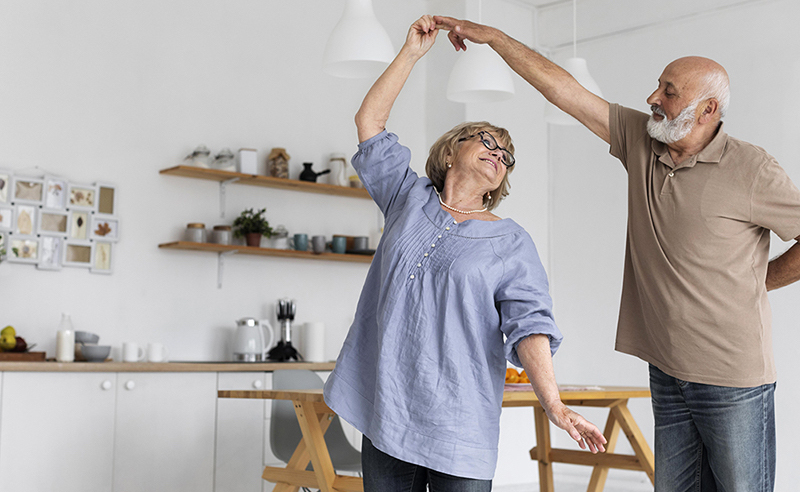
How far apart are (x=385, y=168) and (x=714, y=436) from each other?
3.31 ft

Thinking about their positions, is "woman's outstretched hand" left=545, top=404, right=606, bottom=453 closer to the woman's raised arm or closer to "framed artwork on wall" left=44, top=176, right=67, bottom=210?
the woman's raised arm

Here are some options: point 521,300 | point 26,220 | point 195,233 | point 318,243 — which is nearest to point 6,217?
point 26,220

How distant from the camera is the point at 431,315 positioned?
169cm

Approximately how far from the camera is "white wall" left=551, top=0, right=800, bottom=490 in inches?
185

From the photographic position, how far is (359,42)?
294 centimetres

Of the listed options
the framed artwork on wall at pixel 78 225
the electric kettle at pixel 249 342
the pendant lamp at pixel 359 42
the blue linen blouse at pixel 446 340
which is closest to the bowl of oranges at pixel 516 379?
the pendant lamp at pixel 359 42

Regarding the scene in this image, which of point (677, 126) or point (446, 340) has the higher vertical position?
point (677, 126)

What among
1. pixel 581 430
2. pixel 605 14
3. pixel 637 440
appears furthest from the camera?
pixel 605 14

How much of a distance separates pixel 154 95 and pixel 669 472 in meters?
3.65

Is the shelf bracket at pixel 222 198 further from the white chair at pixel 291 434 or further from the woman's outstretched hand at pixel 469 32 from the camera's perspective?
the woman's outstretched hand at pixel 469 32

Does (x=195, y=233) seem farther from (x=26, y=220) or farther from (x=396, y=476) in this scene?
(x=396, y=476)

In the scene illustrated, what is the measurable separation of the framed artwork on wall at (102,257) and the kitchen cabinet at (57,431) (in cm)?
79

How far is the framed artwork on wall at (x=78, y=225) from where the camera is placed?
4.32m

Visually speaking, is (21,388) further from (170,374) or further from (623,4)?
(623,4)
